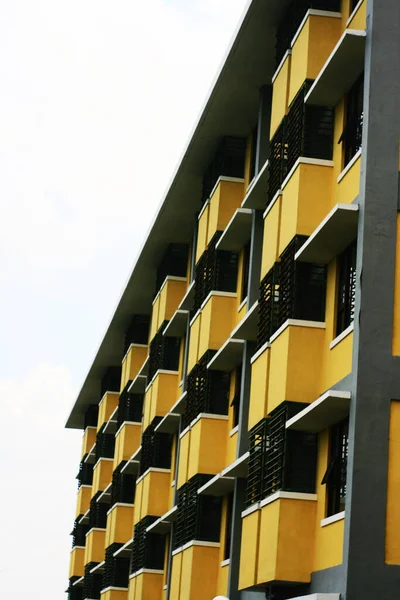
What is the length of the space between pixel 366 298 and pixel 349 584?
4000 millimetres

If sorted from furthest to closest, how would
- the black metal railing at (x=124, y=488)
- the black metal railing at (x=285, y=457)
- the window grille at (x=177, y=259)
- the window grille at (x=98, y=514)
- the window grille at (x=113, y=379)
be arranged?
the window grille at (x=113, y=379) < the window grille at (x=98, y=514) < the black metal railing at (x=124, y=488) < the window grille at (x=177, y=259) < the black metal railing at (x=285, y=457)

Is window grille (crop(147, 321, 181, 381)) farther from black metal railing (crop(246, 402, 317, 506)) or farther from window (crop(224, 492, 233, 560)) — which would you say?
black metal railing (crop(246, 402, 317, 506))

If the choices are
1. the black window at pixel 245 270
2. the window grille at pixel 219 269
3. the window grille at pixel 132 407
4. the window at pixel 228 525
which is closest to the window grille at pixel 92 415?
the window grille at pixel 132 407

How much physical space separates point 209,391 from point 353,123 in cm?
1041

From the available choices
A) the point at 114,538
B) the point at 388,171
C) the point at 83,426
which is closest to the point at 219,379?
the point at 388,171

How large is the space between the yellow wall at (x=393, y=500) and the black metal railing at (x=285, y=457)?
3124 millimetres

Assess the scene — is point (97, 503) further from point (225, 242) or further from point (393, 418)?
point (393, 418)

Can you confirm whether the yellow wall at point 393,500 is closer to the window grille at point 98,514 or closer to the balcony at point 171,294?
the balcony at point 171,294

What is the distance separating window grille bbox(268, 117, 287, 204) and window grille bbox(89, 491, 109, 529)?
93.3 feet

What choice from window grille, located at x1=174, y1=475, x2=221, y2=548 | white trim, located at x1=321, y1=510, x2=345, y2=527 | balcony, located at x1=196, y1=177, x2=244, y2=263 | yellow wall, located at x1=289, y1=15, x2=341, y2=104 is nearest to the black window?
balcony, located at x1=196, y1=177, x2=244, y2=263

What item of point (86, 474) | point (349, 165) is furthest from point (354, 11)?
point (86, 474)

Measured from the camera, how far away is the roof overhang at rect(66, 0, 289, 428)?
2673 cm

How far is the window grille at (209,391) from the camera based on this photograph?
101 ft

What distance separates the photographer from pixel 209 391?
30891 mm
